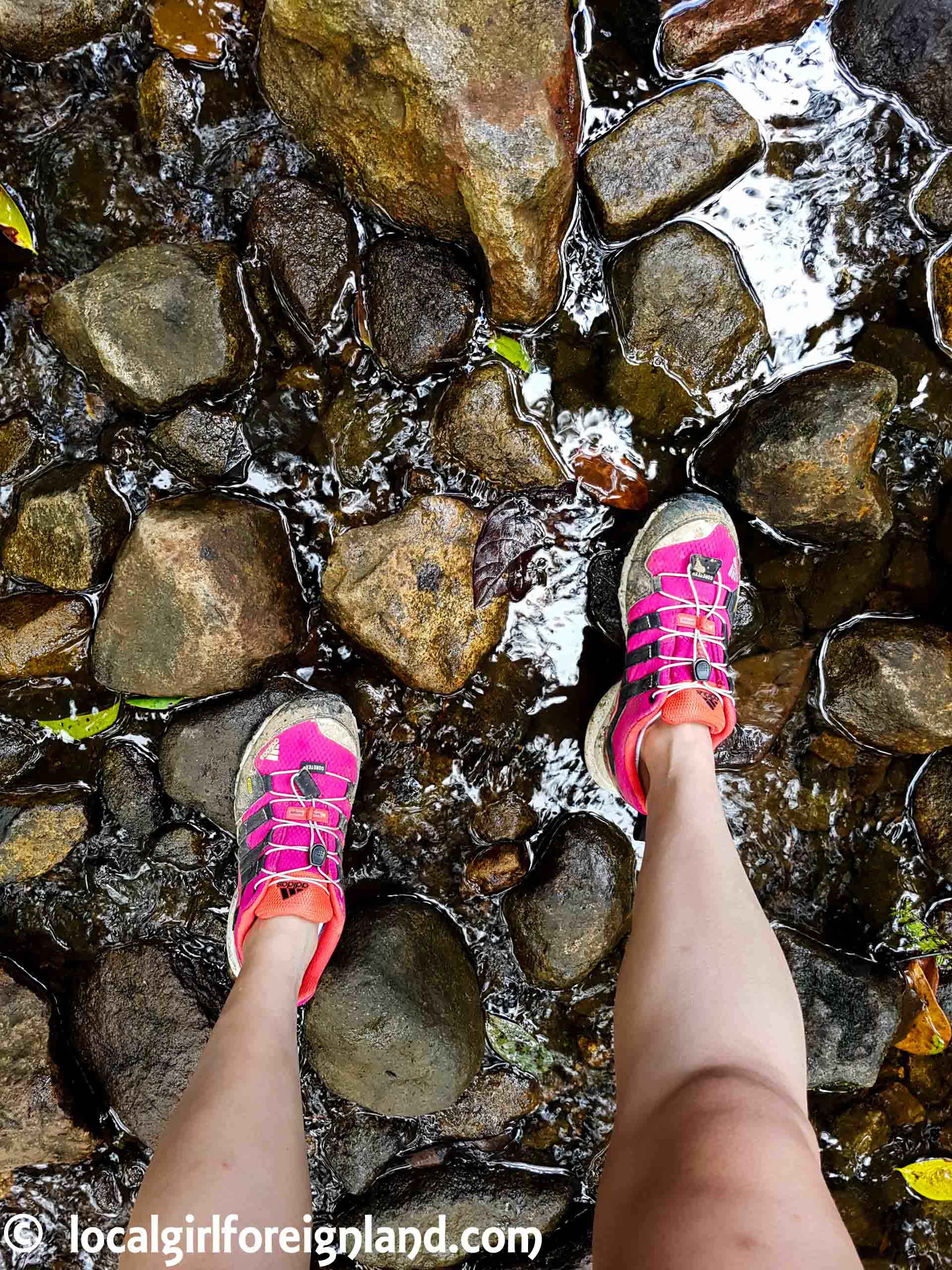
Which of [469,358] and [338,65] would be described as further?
[469,358]

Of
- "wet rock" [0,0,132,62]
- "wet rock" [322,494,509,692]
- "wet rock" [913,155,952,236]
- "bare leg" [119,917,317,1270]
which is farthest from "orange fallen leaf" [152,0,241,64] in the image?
"bare leg" [119,917,317,1270]

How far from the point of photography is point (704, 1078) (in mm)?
1718

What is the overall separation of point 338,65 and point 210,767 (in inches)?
87.5

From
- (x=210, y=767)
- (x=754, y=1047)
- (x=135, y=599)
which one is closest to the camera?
(x=754, y=1047)

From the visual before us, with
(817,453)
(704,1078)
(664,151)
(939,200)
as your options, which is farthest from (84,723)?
(939,200)

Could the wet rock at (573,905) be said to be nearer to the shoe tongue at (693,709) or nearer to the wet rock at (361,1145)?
the shoe tongue at (693,709)

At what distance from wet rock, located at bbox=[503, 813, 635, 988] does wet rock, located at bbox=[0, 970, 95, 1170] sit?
5.45 feet

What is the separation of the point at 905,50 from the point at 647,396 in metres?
1.32

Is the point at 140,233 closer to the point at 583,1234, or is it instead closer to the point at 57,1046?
the point at 57,1046

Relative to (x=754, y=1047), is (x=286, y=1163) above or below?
below

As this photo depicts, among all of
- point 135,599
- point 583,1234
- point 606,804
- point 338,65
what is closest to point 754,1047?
point 606,804

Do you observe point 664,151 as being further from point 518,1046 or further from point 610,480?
point 518,1046

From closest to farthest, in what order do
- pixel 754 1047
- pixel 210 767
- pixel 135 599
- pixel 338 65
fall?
pixel 754 1047 < pixel 338 65 < pixel 135 599 < pixel 210 767

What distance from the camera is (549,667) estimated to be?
2.79 metres
